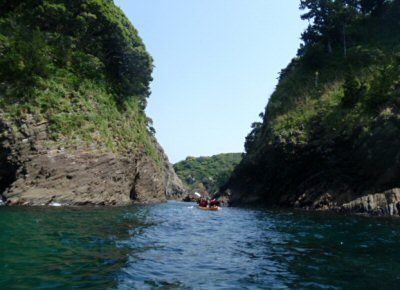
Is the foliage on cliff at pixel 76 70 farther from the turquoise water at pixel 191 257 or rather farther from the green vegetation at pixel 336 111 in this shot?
the turquoise water at pixel 191 257

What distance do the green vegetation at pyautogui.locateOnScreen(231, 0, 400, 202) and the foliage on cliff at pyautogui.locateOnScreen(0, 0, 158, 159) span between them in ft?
67.9

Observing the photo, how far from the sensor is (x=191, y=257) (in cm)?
1406

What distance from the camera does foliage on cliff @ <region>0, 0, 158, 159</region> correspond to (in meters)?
41.2

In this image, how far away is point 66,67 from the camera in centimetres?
4875

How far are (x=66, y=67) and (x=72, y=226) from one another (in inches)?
1300

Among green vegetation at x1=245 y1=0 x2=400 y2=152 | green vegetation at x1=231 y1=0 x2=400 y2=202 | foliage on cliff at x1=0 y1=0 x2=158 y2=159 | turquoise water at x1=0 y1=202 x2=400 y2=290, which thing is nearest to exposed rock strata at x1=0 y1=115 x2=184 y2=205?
foliage on cliff at x1=0 y1=0 x2=158 y2=159

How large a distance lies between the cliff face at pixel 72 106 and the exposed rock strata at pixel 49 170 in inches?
3.7

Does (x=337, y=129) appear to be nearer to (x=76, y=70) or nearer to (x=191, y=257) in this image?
(x=76, y=70)

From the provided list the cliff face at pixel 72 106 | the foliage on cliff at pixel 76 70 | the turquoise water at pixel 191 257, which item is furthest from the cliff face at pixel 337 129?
the foliage on cliff at pixel 76 70

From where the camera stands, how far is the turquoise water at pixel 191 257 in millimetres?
10344

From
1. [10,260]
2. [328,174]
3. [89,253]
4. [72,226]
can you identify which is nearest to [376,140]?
[328,174]

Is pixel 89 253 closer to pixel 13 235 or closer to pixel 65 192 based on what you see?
pixel 13 235

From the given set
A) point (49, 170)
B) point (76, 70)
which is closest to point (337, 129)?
point (49, 170)

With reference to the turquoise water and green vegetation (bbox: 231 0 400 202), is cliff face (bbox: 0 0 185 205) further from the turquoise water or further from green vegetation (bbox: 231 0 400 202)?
green vegetation (bbox: 231 0 400 202)
